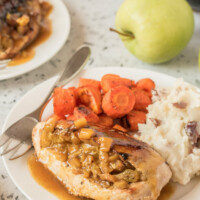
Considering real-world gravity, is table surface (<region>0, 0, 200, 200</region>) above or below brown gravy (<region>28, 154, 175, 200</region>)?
below

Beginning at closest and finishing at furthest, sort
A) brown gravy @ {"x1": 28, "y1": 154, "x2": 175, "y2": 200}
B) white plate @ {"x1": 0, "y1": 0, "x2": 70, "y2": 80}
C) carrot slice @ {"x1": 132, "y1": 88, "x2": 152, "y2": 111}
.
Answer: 1. brown gravy @ {"x1": 28, "y1": 154, "x2": 175, "y2": 200}
2. carrot slice @ {"x1": 132, "y1": 88, "x2": 152, "y2": 111}
3. white plate @ {"x1": 0, "y1": 0, "x2": 70, "y2": 80}

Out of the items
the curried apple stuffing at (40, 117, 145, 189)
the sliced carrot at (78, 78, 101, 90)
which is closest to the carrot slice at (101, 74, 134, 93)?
the sliced carrot at (78, 78, 101, 90)

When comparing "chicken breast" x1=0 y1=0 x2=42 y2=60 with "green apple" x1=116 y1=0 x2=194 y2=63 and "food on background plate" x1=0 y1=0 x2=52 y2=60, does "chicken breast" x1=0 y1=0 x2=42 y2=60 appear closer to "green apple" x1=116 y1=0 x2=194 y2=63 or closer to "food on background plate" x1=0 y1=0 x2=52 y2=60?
"food on background plate" x1=0 y1=0 x2=52 y2=60

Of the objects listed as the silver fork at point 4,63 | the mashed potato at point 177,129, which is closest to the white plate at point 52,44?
the silver fork at point 4,63

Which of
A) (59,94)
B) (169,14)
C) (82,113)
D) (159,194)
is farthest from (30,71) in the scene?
(159,194)

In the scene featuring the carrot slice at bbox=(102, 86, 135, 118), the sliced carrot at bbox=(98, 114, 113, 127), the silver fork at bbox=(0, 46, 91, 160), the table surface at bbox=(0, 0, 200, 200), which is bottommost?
the table surface at bbox=(0, 0, 200, 200)

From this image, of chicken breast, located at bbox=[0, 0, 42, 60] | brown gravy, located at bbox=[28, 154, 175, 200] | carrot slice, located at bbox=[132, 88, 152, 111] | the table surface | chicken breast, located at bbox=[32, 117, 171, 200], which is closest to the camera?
chicken breast, located at bbox=[32, 117, 171, 200]

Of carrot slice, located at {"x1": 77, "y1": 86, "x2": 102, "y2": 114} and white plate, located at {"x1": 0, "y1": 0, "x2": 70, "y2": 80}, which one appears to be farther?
white plate, located at {"x1": 0, "y1": 0, "x2": 70, "y2": 80}
